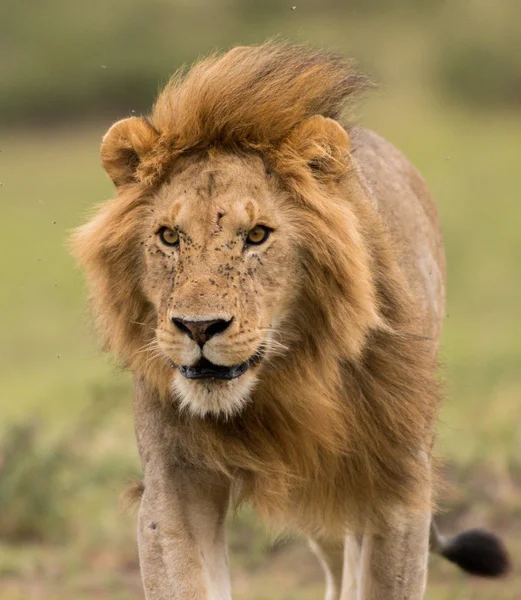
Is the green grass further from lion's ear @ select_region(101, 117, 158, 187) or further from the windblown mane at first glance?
the windblown mane

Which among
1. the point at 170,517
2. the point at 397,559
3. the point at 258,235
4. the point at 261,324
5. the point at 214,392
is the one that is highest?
the point at 258,235

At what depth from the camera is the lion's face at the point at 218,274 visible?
449 cm

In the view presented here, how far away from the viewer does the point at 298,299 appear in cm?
486

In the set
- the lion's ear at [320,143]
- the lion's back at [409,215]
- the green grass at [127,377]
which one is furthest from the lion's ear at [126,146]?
the lion's back at [409,215]

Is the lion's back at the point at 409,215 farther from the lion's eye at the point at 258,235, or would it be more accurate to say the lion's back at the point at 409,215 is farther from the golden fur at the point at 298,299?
the lion's eye at the point at 258,235

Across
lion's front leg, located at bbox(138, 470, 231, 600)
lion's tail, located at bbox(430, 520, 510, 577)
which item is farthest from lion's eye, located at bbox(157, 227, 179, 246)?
lion's tail, located at bbox(430, 520, 510, 577)

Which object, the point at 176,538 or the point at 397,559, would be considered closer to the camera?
the point at 176,538

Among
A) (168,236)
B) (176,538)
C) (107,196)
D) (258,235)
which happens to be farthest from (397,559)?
(107,196)

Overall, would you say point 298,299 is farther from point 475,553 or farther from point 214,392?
point 475,553

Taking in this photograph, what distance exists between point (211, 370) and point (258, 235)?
452mm

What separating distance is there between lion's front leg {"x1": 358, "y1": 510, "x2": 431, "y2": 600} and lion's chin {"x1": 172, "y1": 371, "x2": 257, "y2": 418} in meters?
0.86

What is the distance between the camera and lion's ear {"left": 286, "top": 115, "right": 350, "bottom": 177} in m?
4.92

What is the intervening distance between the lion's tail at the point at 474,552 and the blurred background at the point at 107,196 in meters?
0.57

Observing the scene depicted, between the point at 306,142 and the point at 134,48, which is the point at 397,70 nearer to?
the point at 134,48
